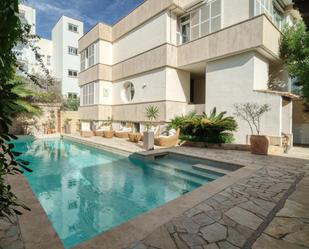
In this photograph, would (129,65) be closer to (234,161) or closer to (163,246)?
(234,161)

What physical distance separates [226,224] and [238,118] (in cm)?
895

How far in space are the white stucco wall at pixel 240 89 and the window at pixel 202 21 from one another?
2187 mm

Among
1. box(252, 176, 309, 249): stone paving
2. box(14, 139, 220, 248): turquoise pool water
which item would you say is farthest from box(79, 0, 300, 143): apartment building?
box(252, 176, 309, 249): stone paving

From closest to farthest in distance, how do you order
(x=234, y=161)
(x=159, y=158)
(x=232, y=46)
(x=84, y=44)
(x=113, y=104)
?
(x=234, y=161) < (x=159, y=158) < (x=232, y=46) < (x=113, y=104) < (x=84, y=44)

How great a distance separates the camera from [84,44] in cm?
2147

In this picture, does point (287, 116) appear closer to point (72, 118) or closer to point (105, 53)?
point (105, 53)

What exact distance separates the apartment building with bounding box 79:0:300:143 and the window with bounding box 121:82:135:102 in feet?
0.29

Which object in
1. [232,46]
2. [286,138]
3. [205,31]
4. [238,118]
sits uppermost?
[205,31]

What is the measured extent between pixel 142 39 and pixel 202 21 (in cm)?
489

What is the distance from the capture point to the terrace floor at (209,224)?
2.75 metres

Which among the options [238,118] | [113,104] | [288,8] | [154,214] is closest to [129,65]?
[113,104]

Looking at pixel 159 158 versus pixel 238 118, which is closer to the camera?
pixel 159 158

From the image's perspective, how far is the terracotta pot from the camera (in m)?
8.89

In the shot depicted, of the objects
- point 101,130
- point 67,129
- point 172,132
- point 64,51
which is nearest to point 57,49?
point 64,51
